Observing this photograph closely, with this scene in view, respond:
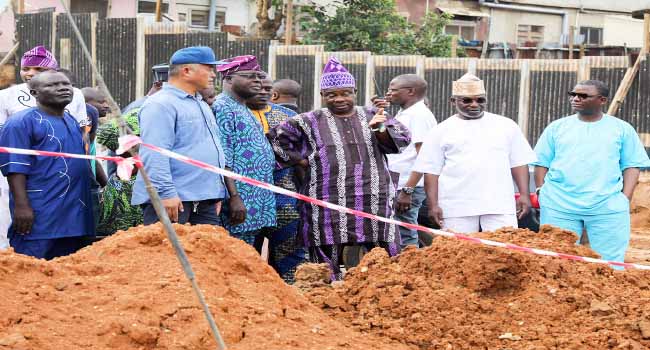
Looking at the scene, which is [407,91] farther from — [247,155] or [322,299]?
[322,299]

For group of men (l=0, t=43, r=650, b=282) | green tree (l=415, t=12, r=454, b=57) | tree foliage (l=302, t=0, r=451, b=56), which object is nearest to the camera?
group of men (l=0, t=43, r=650, b=282)

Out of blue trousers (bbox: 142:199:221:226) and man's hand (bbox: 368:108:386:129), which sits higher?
man's hand (bbox: 368:108:386:129)

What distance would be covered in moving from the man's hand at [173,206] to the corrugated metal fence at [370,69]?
40.5ft

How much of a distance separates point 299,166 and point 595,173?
217cm

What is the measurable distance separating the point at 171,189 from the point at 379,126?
159 centimetres

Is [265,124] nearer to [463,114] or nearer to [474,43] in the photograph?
[463,114]

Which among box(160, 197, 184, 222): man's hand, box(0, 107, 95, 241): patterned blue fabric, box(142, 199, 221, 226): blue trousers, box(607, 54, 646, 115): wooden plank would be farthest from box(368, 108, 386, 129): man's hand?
box(607, 54, 646, 115): wooden plank

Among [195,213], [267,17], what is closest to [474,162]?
[195,213]

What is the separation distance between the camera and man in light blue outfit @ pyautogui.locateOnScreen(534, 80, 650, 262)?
24.7ft

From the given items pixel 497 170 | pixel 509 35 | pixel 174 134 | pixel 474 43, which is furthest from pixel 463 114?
pixel 509 35

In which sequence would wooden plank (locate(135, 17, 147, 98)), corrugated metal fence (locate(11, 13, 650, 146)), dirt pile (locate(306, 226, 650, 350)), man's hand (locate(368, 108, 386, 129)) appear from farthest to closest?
wooden plank (locate(135, 17, 147, 98)), corrugated metal fence (locate(11, 13, 650, 146)), man's hand (locate(368, 108, 386, 129)), dirt pile (locate(306, 226, 650, 350))

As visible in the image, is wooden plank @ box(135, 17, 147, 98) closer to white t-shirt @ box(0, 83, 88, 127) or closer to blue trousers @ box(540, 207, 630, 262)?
white t-shirt @ box(0, 83, 88, 127)

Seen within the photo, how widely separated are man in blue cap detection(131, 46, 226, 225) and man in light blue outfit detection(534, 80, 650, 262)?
8.66 ft

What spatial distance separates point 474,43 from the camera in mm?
31266
